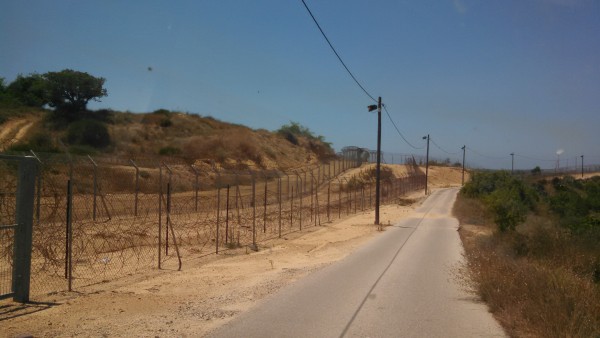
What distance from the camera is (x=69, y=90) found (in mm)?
59125

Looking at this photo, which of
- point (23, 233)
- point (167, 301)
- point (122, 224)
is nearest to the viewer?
point (23, 233)

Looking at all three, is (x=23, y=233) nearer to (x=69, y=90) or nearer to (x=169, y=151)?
(x=169, y=151)

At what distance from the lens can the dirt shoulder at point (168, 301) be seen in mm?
7918

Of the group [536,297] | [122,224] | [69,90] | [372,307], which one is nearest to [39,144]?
[69,90]

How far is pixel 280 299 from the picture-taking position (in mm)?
9969

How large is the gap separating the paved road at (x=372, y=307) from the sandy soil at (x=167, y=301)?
560mm

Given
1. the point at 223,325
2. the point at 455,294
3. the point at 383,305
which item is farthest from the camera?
the point at 455,294

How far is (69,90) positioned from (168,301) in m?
54.9

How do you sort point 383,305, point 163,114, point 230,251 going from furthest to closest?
point 163,114 < point 230,251 < point 383,305

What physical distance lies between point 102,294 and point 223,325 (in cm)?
326

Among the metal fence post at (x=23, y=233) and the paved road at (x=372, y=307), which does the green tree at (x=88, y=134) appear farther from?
the metal fence post at (x=23, y=233)

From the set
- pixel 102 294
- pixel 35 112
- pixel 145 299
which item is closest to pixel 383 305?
pixel 145 299

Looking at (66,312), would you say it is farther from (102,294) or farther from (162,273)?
(162,273)

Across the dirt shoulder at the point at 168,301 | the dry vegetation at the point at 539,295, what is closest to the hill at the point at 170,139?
the dirt shoulder at the point at 168,301
